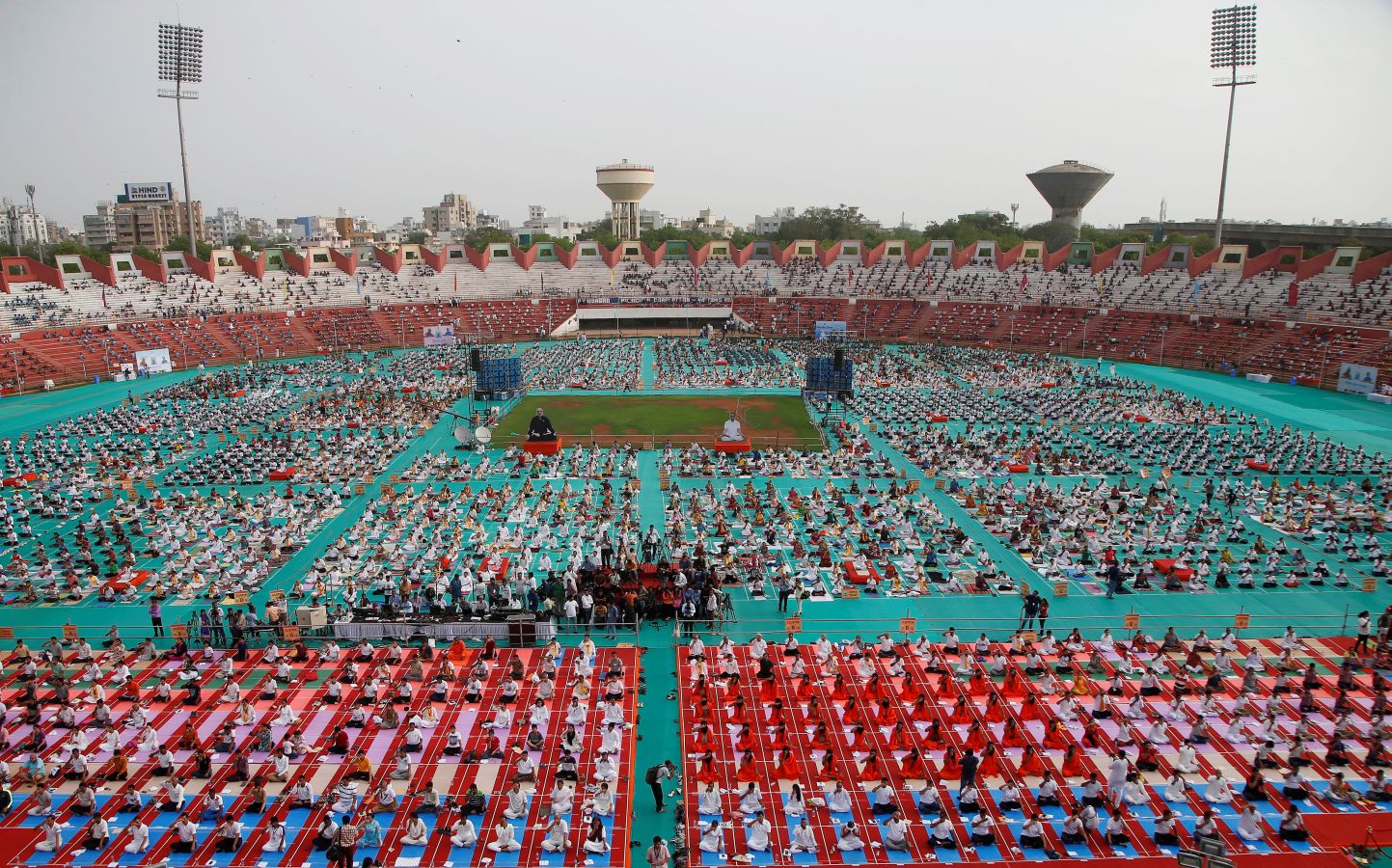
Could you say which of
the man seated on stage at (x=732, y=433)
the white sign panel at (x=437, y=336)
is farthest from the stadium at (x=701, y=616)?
the white sign panel at (x=437, y=336)

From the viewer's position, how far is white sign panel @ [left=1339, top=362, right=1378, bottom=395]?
4941cm

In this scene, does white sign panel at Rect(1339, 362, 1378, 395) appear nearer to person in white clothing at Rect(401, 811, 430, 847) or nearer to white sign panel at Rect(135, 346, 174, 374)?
person in white clothing at Rect(401, 811, 430, 847)

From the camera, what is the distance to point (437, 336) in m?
68.2

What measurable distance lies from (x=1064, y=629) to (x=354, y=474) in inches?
1052

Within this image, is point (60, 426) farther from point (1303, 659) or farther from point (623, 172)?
point (623, 172)

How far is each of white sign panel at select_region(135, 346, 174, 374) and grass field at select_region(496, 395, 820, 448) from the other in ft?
98.6

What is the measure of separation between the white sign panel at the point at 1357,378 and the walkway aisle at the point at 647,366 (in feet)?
138

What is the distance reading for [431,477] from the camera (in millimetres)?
34125

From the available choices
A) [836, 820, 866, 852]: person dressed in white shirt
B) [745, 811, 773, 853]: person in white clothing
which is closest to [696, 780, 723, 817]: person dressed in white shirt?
[745, 811, 773, 853]: person in white clothing

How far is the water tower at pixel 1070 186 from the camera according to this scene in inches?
5300

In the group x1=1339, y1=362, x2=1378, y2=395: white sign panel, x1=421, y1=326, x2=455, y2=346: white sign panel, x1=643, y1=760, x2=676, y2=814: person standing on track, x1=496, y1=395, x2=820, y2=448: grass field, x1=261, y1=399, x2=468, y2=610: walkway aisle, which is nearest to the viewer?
x1=643, y1=760, x2=676, y2=814: person standing on track

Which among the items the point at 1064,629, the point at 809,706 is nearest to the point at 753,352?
the point at 1064,629

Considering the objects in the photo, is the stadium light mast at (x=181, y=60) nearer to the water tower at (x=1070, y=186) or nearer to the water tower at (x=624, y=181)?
the water tower at (x=624, y=181)

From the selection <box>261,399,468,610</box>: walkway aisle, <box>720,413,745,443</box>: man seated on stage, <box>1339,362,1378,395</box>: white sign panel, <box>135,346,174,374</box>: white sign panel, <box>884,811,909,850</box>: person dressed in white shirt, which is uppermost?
<box>1339,362,1378,395</box>: white sign panel
